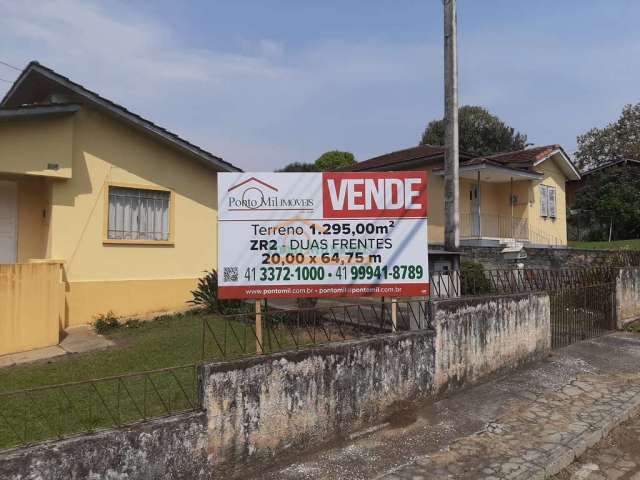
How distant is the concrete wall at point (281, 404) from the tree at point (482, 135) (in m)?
35.5

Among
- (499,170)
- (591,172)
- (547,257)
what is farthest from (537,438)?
(591,172)

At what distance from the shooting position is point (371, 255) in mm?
4918

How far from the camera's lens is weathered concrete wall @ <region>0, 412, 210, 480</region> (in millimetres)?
2621

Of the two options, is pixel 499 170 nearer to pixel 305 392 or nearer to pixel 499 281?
pixel 499 281

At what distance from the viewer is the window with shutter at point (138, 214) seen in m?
9.64

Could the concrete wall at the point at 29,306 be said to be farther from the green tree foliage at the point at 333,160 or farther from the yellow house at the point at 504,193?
the green tree foliage at the point at 333,160

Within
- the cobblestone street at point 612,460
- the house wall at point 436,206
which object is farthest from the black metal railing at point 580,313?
the house wall at point 436,206

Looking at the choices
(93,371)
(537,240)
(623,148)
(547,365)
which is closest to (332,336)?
(93,371)

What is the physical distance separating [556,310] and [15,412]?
A: 792cm

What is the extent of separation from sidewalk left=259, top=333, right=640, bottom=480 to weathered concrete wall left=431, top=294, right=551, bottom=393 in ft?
0.72

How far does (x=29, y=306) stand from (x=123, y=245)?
253 centimetres

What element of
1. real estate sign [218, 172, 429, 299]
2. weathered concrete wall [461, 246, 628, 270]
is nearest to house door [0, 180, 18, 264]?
real estate sign [218, 172, 429, 299]

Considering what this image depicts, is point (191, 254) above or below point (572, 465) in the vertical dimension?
above

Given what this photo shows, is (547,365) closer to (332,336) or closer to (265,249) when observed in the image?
(332,336)
